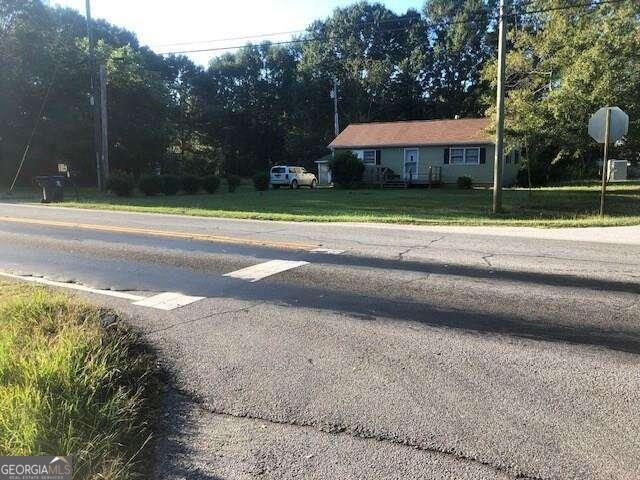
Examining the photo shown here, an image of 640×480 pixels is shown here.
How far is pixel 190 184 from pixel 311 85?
28111 millimetres

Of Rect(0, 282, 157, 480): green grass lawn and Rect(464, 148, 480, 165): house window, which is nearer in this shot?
Rect(0, 282, 157, 480): green grass lawn

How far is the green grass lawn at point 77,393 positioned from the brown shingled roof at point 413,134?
32093 mm

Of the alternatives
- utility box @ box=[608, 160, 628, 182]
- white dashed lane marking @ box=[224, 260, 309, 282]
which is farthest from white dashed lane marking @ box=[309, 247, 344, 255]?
utility box @ box=[608, 160, 628, 182]

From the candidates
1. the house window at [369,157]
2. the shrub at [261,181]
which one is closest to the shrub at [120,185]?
the shrub at [261,181]

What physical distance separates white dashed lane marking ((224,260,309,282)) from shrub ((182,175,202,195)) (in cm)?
2291

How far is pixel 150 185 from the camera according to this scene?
28.6 metres

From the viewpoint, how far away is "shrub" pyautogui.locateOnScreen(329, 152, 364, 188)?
1372 inches

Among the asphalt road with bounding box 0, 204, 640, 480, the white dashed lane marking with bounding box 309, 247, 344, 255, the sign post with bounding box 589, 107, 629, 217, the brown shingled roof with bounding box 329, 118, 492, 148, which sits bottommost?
the asphalt road with bounding box 0, 204, 640, 480

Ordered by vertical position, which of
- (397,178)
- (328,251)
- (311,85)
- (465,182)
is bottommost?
(328,251)

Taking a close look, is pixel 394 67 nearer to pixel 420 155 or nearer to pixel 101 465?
pixel 420 155

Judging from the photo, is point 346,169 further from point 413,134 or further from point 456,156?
point 456,156

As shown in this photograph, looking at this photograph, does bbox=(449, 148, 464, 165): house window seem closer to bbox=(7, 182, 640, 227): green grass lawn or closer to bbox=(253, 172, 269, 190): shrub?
bbox=(7, 182, 640, 227): green grass lawn

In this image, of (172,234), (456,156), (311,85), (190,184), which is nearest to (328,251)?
(172,234)

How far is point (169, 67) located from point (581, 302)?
59011 mm
